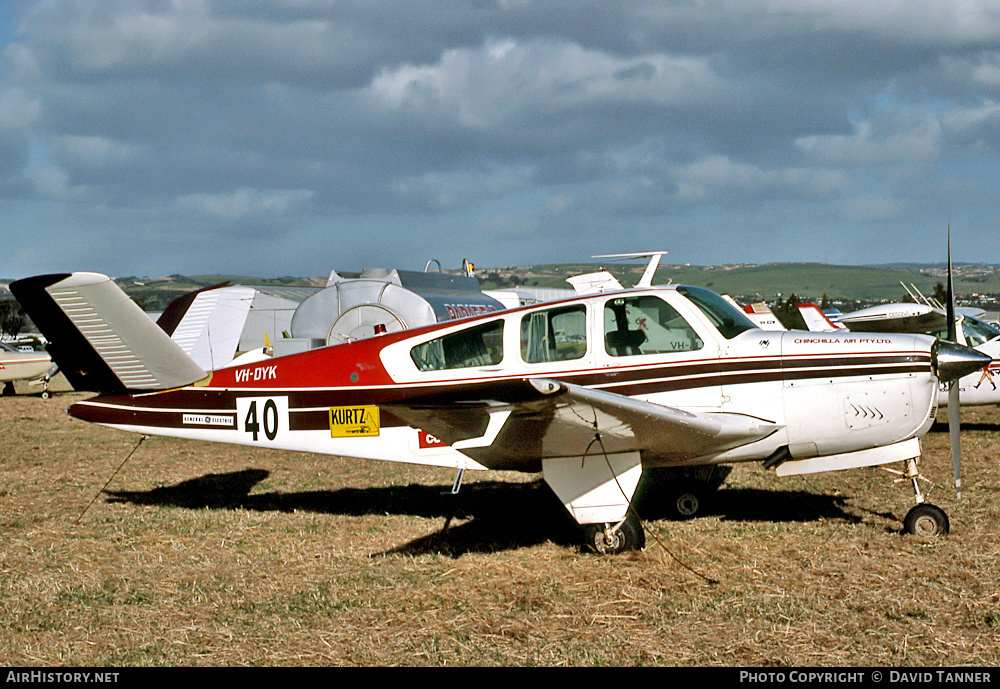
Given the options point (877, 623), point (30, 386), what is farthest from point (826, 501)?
point (30, 386)

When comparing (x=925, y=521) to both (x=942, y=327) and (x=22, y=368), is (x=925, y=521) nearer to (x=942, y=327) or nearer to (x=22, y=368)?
(x=942, y=327)

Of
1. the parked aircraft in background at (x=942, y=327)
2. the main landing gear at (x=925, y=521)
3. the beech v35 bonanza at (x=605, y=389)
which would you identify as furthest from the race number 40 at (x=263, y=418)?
the parked aircraft in background at (x=942, y=327)

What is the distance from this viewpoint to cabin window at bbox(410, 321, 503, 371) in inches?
271

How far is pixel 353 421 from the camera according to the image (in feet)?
24.1

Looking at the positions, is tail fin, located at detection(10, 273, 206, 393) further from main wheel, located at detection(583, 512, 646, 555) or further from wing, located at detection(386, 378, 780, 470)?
main wheel, located at detection(583, 512, 646, 555)

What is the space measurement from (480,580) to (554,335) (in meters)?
2.07

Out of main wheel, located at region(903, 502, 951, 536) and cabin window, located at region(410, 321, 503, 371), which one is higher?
cabin window, located at region(410, 321, 503, 371)

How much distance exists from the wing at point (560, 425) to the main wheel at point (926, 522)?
1.38m

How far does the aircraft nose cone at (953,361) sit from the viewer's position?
6.24 meters

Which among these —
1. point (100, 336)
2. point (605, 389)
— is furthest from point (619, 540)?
point (100, 336)

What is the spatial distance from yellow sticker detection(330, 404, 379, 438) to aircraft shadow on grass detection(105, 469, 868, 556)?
109 cm

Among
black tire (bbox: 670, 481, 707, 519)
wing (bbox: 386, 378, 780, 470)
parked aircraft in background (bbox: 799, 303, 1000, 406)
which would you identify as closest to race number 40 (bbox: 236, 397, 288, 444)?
wing (bbox: 386, 378, 780, 470)

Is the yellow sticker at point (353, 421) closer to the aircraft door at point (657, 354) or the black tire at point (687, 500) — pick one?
the aircraft door at point (657, 354)

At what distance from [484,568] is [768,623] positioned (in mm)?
2137
